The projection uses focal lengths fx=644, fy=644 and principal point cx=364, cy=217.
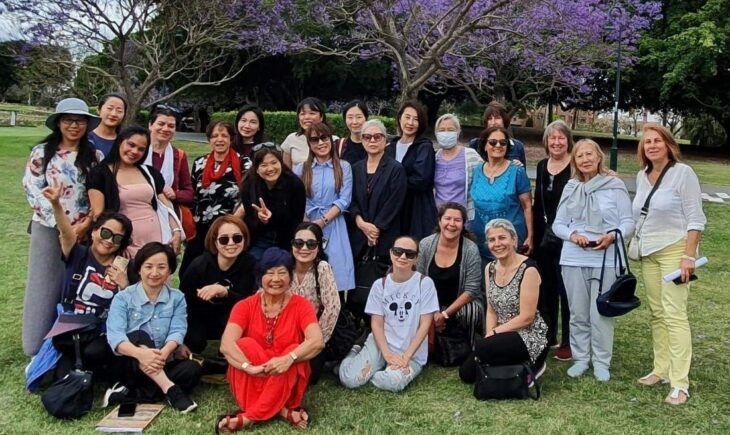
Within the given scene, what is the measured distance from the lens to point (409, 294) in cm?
441

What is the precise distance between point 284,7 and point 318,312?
16158 millimetres

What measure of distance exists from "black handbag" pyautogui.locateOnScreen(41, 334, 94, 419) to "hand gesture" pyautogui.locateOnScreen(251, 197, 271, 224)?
1.48m

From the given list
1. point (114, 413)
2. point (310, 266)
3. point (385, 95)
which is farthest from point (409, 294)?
point (385, 95)

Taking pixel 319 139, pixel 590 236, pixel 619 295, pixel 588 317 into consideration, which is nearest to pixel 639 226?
pixel 590 236

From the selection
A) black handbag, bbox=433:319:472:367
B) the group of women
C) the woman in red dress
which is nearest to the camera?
the woman in red dress

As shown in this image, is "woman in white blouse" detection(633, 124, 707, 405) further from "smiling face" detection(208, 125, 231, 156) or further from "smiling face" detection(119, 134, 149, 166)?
"smiling face" detection(119, 134, 149, 166)

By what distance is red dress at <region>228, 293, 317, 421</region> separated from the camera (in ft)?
12.0

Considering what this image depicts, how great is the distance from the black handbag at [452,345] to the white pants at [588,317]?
0.77m

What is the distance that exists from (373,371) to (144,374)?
4.81 ft

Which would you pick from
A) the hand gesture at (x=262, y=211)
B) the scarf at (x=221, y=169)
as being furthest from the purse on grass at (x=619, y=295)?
the scarf at (x=221, y=169)

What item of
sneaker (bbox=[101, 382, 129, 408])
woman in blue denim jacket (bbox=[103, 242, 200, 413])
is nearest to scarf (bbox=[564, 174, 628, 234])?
woman in blue denim jacket (bbox=[103, 242, 200, 413])

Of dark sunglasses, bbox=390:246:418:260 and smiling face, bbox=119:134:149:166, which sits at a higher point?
smiling face, bbox=119:134:149:166

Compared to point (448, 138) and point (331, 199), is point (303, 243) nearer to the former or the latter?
point (331, 199)

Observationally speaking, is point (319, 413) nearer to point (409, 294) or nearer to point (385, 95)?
point (409, 294)
